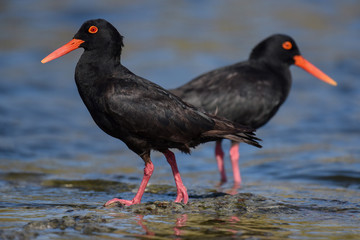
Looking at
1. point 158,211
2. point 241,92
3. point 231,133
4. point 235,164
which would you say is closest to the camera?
point 158,211

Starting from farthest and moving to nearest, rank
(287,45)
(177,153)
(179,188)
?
(177,153) → (287,45) → (179,188)

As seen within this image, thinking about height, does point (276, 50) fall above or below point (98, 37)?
above

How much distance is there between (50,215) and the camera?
19.1 feet

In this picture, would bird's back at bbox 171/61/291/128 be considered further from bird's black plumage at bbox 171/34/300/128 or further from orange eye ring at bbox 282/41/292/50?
orange eye ring at bbox 282/41/292/50

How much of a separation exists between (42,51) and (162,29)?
142 inches

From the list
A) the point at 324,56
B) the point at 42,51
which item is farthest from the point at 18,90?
the point at 324,56

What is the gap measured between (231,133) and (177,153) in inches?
157

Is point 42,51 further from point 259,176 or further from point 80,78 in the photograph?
point 80,78

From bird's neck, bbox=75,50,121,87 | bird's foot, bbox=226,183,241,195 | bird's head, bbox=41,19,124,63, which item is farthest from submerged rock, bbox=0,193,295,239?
bird's head, bbox=41,19,124,63

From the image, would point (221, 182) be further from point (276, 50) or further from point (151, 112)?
point (151, 112)

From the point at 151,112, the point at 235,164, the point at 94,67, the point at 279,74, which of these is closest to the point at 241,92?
the point at 279,74

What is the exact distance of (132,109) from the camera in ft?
20.2

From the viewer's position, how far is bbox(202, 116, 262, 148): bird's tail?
6488mm

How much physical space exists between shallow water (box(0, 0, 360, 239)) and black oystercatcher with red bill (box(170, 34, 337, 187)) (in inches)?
32.6
